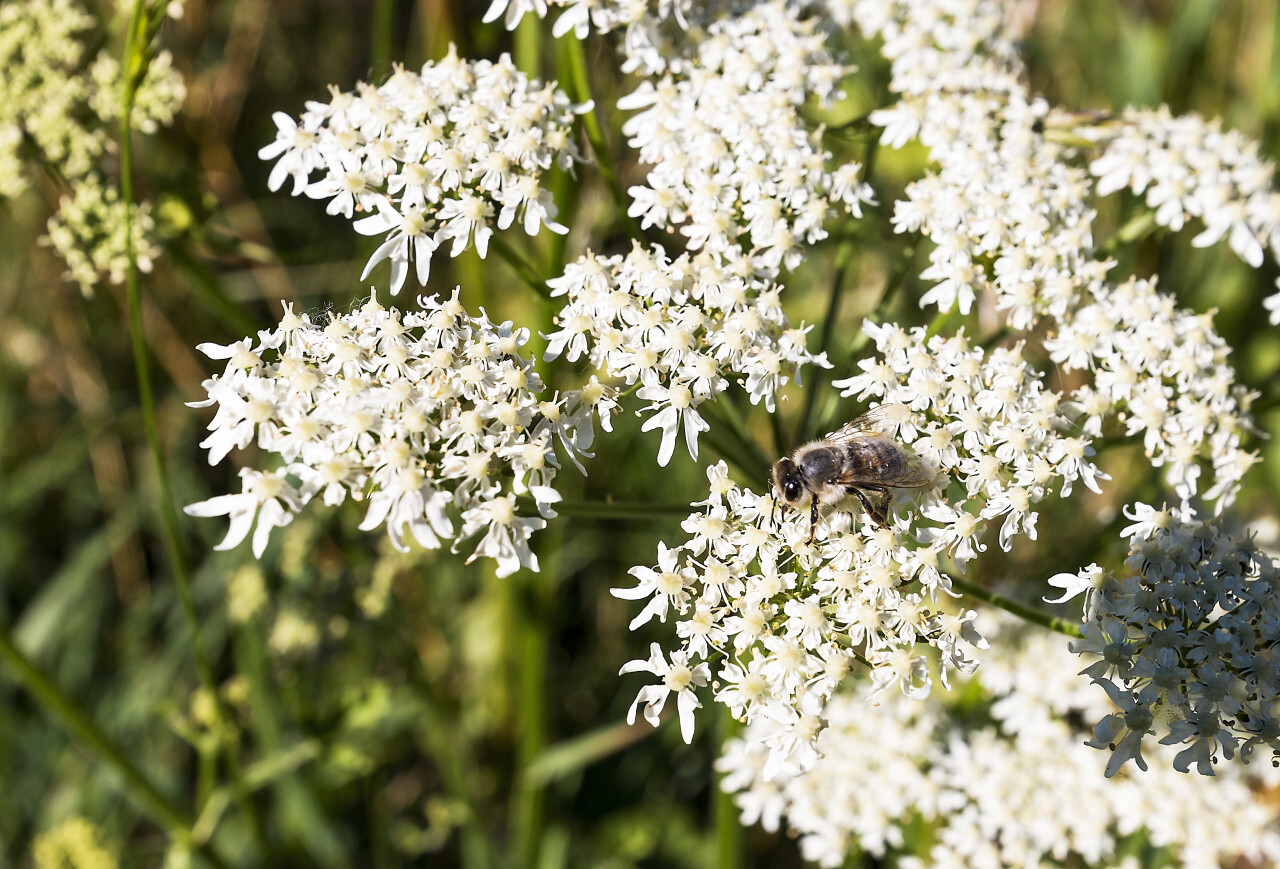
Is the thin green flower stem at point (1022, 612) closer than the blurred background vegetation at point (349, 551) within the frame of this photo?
Yes

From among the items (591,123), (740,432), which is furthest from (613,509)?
(591,123)

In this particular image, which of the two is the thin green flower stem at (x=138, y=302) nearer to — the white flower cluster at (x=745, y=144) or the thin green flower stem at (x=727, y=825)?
the white flower cluster at (x=745, y=144)

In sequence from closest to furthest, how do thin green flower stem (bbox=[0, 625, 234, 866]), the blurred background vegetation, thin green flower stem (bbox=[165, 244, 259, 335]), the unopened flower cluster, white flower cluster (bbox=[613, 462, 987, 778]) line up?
white flower cluster (bbox=[613, 462, 987, 778]), thin green flower stem (bbox=[0, 625, 234, 866]), the unopened flower cluster, thin green flower stem (bbox=[165, 244, 259, 335]), the blurred background vegetation

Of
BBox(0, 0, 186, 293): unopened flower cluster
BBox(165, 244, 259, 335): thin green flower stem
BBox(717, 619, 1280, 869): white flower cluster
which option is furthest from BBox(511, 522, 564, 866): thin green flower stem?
BBox(0, 0, 186, 293): unopened flower cluster

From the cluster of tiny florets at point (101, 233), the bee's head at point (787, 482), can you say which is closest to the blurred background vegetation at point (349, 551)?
the cluster of tiny florets at point (101, 233)

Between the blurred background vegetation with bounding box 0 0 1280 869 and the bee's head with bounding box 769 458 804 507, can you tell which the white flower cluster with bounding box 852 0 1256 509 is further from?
the bee's head with bounding box 769 458 804 507
